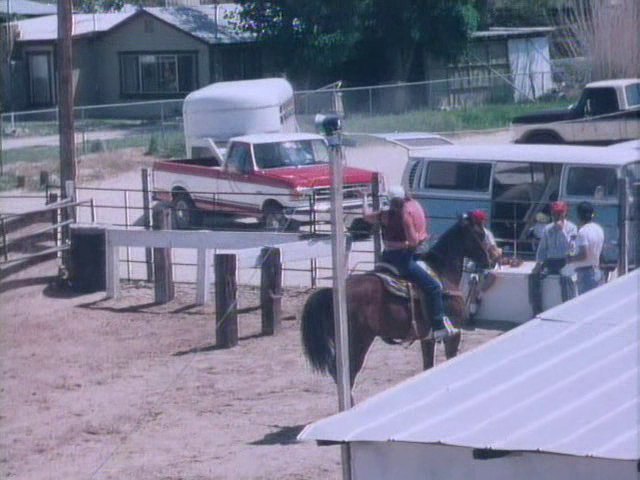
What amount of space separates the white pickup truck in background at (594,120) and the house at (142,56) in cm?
2186

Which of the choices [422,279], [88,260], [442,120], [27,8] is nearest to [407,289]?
[422,279]

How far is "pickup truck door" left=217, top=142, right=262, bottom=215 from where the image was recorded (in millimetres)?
21500

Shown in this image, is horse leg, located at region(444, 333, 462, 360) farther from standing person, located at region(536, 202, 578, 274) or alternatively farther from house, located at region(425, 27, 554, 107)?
house, located at region(425, 27, 554, 107)

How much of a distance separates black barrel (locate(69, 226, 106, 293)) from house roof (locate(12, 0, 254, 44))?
29.8 meters

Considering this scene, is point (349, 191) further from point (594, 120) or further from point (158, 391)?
point (158, 391)

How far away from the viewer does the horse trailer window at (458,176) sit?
17078 millimetres

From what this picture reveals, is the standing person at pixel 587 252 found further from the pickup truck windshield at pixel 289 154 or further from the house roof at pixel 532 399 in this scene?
the pickup truck windshield at pixel 289 154

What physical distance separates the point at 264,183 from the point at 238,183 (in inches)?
30.0

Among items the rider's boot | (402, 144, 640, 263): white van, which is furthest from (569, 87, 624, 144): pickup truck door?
the rider's boot

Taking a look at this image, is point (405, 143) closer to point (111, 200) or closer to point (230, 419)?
point (111, 200)

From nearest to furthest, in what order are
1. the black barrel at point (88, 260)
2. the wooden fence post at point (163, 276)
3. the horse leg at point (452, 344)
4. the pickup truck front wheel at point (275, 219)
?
the horse leg at point (452, 344) → the wooden fence post at point (163, 276) → the black barrel at point (88, 260) → the pickup truck front wheel at point (275, 219)

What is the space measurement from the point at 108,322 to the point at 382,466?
419 inches

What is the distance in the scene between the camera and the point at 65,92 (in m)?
19.5

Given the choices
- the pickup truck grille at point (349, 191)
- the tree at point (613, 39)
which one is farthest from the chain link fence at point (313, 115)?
the pickup truck grille at point (349, 191)
